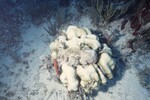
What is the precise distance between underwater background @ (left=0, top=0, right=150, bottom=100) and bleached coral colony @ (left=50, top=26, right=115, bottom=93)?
35 cm

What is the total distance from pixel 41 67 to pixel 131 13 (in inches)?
99.0

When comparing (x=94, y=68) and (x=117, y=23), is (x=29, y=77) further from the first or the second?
(x=117, y=23)

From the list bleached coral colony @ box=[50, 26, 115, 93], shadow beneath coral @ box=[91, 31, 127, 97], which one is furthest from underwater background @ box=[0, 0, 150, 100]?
bleached coral colony @ box=[50, 26, 115, 93]

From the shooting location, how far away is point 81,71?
3312 millimetres

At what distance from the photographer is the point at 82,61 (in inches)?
135

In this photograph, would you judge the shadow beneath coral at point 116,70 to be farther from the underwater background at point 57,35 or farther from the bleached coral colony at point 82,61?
the bleached coral colony at point 82,61

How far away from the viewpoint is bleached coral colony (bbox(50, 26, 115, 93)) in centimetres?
329

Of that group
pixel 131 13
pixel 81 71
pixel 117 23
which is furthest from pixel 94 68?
pixel 131 13

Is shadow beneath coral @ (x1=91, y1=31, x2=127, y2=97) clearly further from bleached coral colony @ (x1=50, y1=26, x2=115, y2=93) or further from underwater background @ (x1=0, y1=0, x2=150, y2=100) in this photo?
bleached coral colony @ (x1=50, y1=26, x2=115, y2=93)

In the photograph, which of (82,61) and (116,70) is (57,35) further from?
(116,70)

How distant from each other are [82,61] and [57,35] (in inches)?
58.9

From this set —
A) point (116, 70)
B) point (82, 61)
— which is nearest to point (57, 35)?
point (82, 61)

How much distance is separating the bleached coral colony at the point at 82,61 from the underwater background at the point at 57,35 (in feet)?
1.14

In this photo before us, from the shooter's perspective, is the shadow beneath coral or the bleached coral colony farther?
the shadow beneath coral
